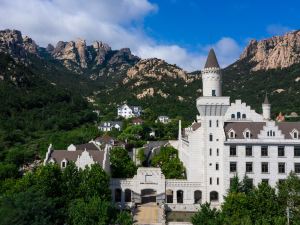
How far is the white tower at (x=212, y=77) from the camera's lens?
54.9m

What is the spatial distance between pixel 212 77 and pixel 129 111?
323 feet

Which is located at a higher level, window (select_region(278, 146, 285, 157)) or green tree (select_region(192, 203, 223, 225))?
window (select_region(278, 146, 285, 157))

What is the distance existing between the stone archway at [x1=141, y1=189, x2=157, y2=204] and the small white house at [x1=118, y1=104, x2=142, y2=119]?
90.3 m

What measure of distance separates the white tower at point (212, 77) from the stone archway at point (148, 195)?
16042mm

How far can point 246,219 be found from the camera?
126ft

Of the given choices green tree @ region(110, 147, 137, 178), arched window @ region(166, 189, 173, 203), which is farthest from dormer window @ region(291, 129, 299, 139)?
green tree @ region(110, 147, 137, 178)

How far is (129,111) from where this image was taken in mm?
152250

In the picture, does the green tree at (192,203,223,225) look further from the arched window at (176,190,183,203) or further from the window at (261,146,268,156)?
the window at (261,146,268,156)

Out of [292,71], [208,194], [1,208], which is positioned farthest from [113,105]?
[1,208]

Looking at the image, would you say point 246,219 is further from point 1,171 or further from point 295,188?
point 1,171

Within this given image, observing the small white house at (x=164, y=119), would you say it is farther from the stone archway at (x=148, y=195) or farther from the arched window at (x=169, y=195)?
the arched window at (x=169, y=195)

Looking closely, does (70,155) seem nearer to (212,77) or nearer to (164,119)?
(212,77)

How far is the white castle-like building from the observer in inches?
2064

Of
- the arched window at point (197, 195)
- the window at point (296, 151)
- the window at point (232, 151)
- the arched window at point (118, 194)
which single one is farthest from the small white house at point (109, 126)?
the window at point (296, 151)
